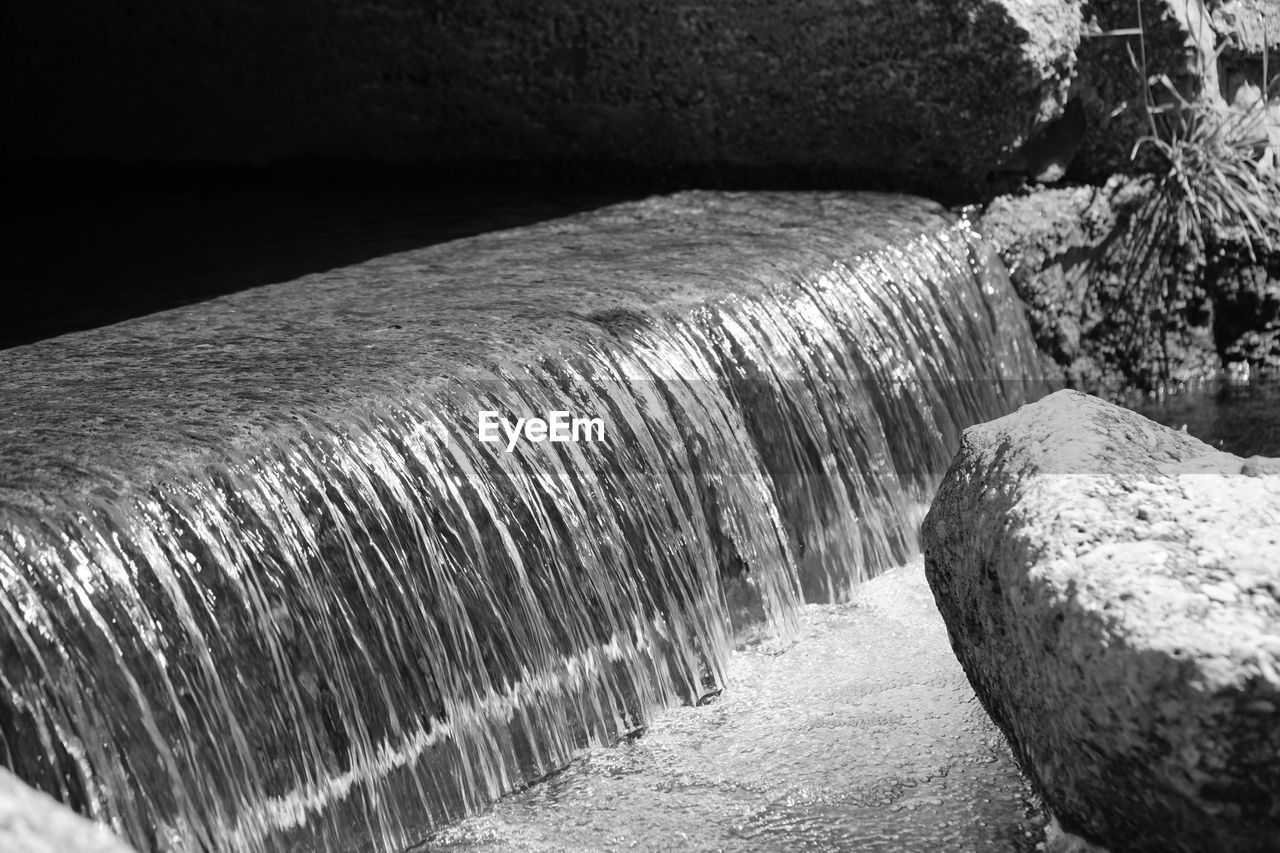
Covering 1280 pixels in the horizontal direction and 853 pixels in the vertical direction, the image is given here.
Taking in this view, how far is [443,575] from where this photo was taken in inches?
140

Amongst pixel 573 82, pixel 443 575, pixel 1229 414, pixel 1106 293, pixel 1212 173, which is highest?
pixel 573 82

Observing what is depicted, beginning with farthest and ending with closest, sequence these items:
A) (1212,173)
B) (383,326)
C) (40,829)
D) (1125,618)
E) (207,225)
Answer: (207,225), (1212,173), (383,326), (1125,618), (40,829)

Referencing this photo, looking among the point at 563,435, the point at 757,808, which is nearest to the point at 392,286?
the point at 563,435

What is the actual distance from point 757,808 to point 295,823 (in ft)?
3.30

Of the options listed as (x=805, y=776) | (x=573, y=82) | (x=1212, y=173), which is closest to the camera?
(x=805, y=776)

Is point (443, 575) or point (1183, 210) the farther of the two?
point (1183, 210)

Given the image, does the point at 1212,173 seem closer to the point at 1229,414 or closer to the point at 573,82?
the point at 1229,414

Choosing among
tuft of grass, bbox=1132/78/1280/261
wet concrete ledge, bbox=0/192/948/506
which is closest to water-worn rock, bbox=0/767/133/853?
wet concrete ledge, bbox=0/192/948/506

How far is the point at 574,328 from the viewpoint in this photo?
14.2 feet

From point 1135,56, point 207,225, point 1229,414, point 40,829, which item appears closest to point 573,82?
point 207,225

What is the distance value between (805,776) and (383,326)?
185 centimetres

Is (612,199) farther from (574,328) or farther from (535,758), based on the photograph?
(535,758)

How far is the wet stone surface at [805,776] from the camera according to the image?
127 inches

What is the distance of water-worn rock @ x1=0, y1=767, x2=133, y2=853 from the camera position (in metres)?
1.69
